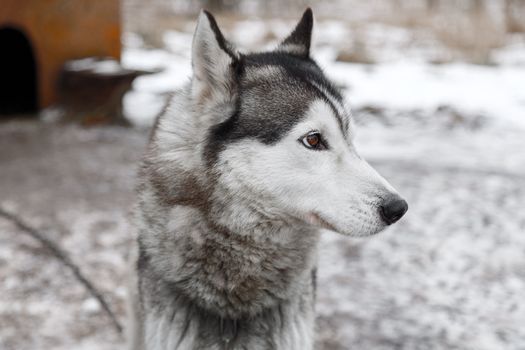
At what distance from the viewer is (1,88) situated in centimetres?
913

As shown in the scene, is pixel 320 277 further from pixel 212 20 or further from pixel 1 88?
pixel 1 88

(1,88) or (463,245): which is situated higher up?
(463,245)

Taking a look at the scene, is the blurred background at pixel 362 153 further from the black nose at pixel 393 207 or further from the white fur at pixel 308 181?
the black nose at pixel 393 207

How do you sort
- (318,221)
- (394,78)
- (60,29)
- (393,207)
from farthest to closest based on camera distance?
1. (394,78)
2. (60,29)
3. (318,221)
4. (393,207)

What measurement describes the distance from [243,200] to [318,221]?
31cm

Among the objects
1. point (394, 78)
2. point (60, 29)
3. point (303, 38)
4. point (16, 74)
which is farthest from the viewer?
point (394, 78)

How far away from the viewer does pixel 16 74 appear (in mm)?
9273

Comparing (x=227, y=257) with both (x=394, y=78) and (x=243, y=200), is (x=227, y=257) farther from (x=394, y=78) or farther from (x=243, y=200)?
(x=394, y=78)

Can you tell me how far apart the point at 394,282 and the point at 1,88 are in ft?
23.6

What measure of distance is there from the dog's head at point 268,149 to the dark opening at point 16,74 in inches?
270

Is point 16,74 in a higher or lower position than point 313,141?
lower

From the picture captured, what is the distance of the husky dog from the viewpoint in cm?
234

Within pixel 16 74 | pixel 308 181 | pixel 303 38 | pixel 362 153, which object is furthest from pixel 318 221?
pixel 16 74

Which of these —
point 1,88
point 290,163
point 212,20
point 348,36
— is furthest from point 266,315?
point 348,36
